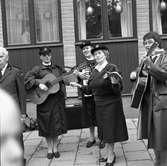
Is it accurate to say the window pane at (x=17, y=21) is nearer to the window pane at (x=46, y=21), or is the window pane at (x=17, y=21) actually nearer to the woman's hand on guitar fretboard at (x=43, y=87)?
the window pane at (x=46, y=21)

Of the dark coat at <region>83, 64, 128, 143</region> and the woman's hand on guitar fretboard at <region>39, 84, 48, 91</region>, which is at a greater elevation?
the woman's hand on guitar fretboard at <region>39, 84, 48, 91</region>

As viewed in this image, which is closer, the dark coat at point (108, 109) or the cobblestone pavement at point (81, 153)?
the dark coat at point (108, 109)

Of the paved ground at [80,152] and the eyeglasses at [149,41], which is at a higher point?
the eyeglasses at [149,41]

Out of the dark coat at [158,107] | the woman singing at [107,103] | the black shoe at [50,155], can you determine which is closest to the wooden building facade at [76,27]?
the black shoe at [50,155]

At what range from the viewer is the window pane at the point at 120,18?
9531mm

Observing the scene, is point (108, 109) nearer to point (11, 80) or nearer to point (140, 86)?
point (140, 86)

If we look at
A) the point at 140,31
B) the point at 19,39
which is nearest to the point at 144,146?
the point at 140,31

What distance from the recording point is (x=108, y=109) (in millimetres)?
5660

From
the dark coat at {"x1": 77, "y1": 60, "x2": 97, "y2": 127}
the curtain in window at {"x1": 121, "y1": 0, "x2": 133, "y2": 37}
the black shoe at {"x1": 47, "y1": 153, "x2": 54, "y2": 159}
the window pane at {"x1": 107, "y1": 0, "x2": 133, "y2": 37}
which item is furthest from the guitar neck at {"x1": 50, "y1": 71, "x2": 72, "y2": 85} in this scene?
the curtain in window at {"x1": 121, "y1": 0, "x2": 133, "y2": 37}

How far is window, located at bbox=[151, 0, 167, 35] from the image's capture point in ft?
31.2

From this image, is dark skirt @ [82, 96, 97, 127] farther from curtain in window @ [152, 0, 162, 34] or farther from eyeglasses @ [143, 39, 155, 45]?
curtain in window @ [152, 0, 162, 34]

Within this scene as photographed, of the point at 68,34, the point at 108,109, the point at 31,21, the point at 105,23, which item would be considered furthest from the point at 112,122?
the point at 31,21

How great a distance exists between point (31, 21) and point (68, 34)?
102 centimetres

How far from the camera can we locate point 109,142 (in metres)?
5.62
